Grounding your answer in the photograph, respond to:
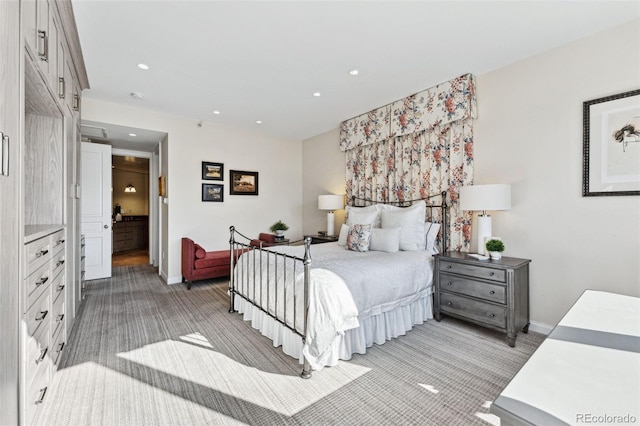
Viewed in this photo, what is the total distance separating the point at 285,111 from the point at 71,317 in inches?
143

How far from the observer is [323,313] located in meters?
2.16

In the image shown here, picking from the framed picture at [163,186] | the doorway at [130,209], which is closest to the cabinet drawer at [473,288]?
the framed picture at [163,186]

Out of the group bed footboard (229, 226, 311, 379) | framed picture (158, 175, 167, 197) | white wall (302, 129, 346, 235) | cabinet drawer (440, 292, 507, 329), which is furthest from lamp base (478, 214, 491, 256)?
framed picture (158, 175, 167, 197)

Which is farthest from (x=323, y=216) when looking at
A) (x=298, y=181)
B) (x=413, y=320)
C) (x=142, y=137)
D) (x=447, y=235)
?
(x=142, y=137)

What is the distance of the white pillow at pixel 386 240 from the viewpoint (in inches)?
132

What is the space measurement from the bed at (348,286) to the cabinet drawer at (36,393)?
150 cm

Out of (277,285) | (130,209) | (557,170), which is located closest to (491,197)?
(557,170)

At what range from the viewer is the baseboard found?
2781 millimetres

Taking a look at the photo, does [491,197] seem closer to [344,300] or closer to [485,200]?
[485,200]

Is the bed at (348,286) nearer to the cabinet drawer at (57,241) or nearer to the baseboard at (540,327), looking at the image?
the baseboard at (540,327)

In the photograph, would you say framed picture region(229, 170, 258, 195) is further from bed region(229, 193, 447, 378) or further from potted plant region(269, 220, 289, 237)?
bed region(229, 193, 447, 378)

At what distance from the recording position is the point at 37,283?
162 centimetres

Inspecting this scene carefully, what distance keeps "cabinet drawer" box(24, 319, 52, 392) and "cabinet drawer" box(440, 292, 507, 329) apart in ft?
10.5

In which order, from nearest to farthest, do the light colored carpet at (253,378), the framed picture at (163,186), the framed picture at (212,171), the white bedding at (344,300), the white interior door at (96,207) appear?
the light colored carpet at (253,378)
the white bedding at (344,300)
the white interior door at (96,207)
the framed picture at (163,186)
the framed picture at (212,171)
